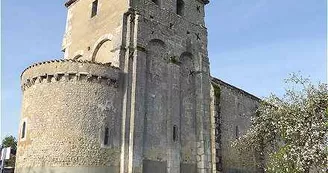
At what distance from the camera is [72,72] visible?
800 inches

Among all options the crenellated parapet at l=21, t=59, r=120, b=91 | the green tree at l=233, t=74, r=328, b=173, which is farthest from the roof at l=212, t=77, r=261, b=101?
the crenellated parapet at l=21, t=59, r=120, b=91

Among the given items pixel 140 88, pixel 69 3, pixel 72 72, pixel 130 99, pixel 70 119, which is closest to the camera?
pixel 70 119

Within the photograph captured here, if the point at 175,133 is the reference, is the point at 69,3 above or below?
above

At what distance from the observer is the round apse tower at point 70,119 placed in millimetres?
19203

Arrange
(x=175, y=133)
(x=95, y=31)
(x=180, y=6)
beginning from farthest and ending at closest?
1. (x=180, y=6)
2. (x=95, y=31)
3. (x=175, y=133)

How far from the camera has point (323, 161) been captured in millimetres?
19516

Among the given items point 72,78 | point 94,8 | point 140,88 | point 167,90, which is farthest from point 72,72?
point 94,8

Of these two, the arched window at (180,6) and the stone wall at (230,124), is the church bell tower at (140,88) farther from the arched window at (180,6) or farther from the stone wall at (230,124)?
the stone wall at (230,124)

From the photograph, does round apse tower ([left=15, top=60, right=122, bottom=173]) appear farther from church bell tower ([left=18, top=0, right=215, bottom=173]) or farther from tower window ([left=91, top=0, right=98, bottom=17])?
tower window ([left=91, top=0, right=98, bottom=17])

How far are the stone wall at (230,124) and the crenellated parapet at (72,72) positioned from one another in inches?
354

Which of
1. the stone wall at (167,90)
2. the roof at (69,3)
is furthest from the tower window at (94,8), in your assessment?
the stone wall at (167,90)

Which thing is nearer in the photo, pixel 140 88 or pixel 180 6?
pixel 140 88

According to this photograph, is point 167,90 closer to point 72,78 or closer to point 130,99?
point 130,99

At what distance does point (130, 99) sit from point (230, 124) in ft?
32.3
